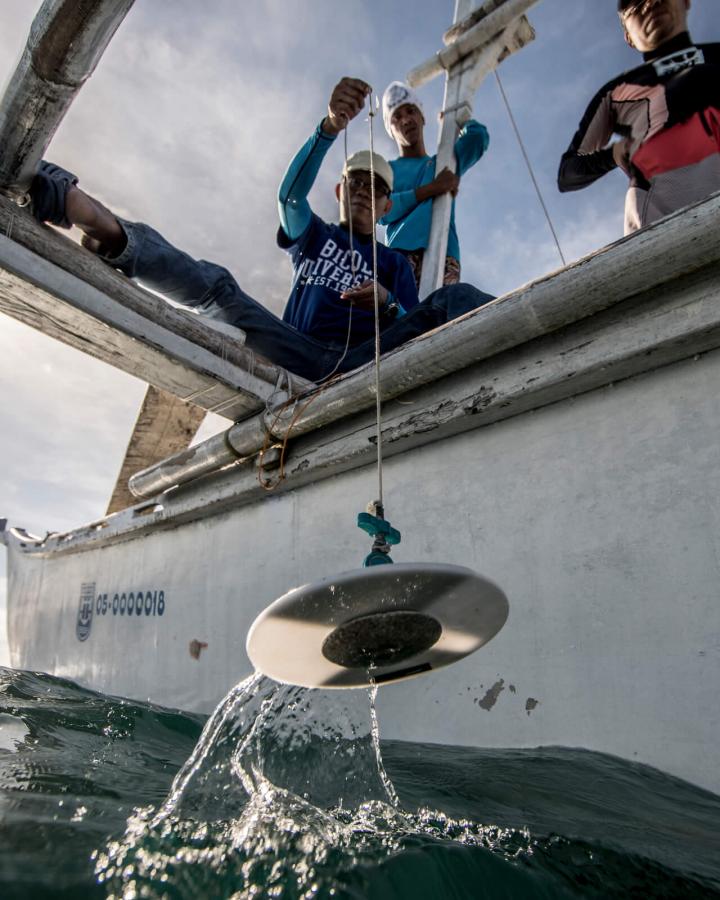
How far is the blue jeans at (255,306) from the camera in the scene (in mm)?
2594

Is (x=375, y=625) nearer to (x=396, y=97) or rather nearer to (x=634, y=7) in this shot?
(x=634, y=7)

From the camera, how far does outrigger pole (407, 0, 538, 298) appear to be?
14.2ft

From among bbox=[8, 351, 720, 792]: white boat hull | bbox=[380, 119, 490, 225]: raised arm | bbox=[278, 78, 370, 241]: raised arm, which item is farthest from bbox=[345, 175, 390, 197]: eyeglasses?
bbox=[8, 351, 720, 792]: white boat hull

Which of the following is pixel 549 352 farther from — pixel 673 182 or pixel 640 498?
pixel 673 182

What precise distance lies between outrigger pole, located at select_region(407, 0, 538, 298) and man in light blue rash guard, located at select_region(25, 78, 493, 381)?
1.30 meters

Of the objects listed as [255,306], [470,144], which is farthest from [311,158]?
[470,144]

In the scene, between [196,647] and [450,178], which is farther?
[450,178]

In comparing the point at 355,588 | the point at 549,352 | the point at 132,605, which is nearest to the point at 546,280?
the point at 549,352

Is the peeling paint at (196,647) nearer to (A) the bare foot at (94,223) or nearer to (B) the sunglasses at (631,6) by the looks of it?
(A) the bare foot at (94,223)

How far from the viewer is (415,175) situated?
448 centimetres

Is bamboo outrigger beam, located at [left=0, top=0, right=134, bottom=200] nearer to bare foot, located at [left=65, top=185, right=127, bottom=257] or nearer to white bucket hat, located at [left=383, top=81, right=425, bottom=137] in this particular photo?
bare foot, located at [left=65, top=185, right=127, bottom=257]

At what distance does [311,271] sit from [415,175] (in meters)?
1.82

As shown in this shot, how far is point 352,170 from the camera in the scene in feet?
10.7

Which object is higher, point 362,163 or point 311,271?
point 362,163
